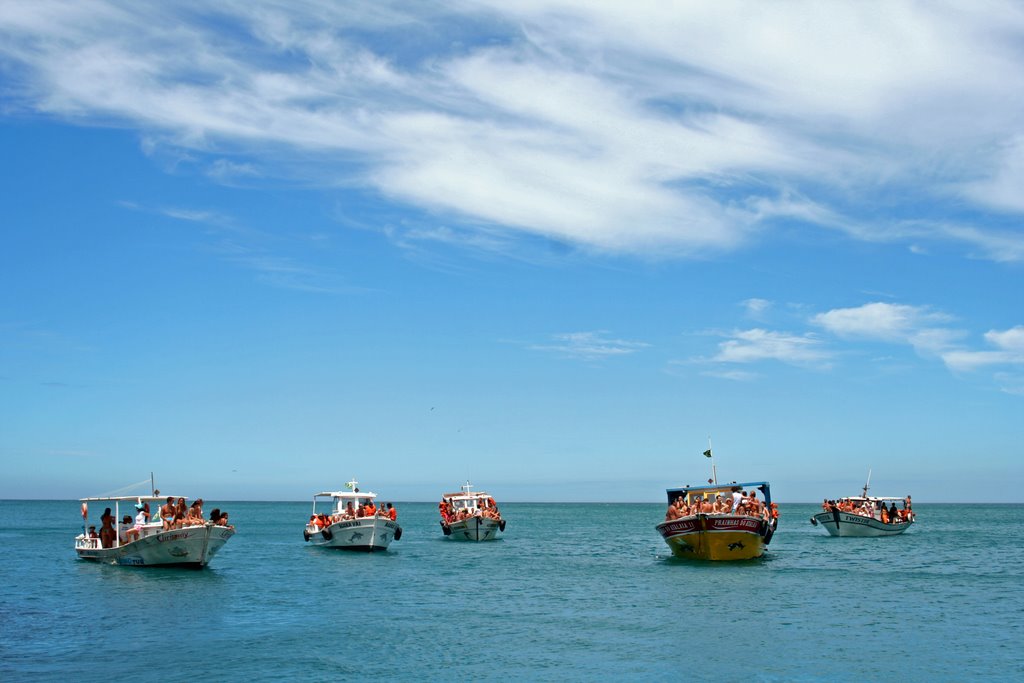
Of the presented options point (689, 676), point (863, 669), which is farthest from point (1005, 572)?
point (689, 676)

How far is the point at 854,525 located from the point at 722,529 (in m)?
36.4

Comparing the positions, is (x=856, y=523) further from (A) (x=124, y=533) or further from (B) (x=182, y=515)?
(A) (x=124, y=533)

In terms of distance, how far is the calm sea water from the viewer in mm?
22609

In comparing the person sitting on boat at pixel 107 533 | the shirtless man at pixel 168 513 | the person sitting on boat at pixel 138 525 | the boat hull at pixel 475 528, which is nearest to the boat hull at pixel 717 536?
the shirtless man at pixel 168 513

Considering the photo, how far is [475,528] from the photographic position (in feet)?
231

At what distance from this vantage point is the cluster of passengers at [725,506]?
4284cm

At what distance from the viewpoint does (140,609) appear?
31.2 meters

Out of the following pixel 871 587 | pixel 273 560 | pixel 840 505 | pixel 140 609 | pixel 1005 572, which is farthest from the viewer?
pixel 840 505

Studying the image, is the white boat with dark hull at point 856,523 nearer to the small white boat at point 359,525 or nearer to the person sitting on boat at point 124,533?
the small white boat at point 359,525

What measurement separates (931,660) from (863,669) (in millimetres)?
2435

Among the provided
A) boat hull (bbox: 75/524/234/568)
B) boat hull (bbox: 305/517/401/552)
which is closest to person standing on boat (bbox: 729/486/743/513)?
boat hull (bbox: 305/517/401/552)

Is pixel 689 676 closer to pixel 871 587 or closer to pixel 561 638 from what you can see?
pixel 561 638

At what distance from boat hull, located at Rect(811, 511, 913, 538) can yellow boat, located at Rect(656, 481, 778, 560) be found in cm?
3013

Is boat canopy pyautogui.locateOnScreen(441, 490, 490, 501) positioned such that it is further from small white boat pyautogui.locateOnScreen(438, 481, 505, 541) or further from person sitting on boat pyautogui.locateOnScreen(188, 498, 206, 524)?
person sitting on boat pyautogui.locateOnScreen(188, 498, 206, 524)
